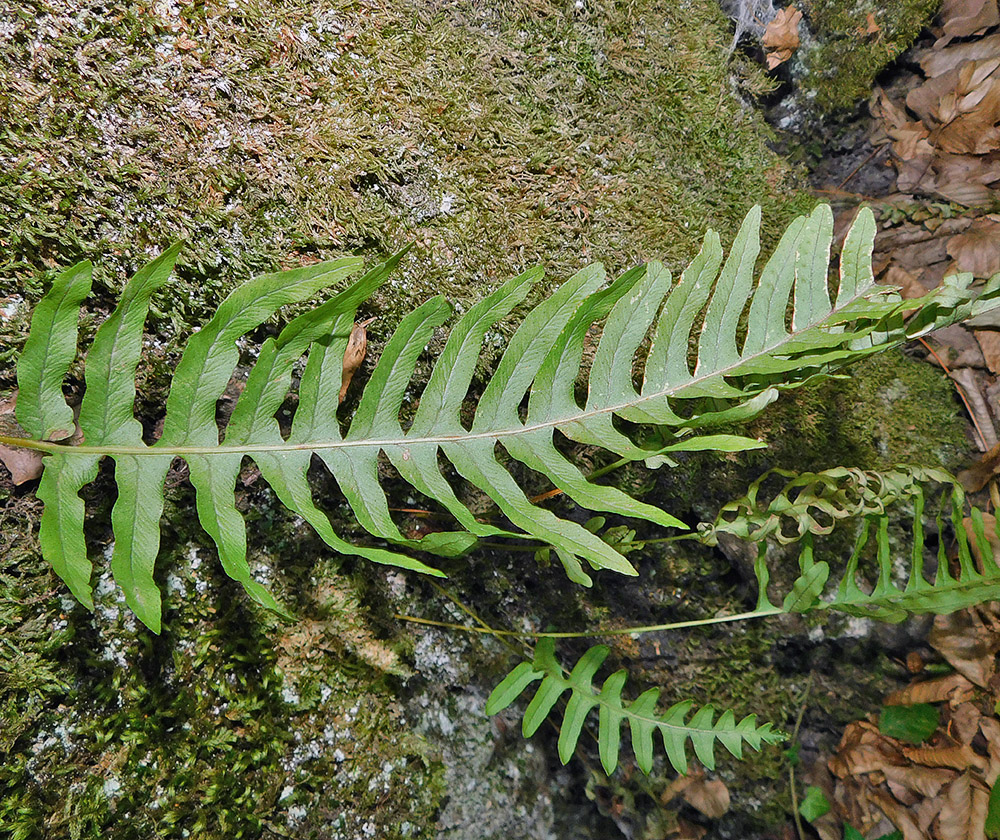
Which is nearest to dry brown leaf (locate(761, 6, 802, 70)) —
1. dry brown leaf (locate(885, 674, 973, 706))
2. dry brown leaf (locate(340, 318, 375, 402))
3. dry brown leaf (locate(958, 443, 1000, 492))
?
dry brown leaf (locate(958, 443, 1000, 492))

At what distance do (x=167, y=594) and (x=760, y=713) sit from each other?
2237 millimetres

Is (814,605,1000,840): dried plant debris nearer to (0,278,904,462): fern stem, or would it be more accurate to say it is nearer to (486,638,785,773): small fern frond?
(486,638,785,773): small fern frond

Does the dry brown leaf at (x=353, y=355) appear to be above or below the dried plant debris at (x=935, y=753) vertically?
above

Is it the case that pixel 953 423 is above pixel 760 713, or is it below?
above

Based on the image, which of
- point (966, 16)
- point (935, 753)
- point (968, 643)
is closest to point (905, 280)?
point (966, 16)

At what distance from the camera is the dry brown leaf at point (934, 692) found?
247 centimetres

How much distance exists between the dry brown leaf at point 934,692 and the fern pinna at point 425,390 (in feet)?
5.70

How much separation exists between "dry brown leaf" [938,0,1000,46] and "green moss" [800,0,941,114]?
0.06 metres

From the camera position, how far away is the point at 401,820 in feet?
5.92

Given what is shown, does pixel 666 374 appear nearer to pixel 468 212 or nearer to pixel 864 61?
pixel 468 212

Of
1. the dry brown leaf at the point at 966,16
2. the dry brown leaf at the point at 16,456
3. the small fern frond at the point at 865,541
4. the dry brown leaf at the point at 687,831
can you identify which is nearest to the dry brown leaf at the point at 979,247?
the dry brown leaf at the point at 966,16

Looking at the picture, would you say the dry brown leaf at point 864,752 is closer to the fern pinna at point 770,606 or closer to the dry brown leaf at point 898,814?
the dry brown leaf at point 898,814

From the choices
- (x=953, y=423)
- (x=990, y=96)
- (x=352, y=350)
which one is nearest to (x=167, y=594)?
(x=352, y=350)

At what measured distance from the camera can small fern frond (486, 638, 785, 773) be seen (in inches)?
71.1
